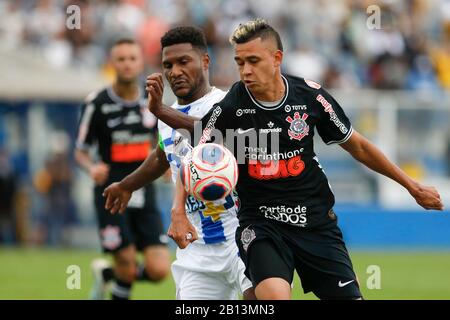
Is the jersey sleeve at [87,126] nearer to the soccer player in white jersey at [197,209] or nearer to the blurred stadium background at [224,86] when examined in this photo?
the soccer player in white jersey at [197,209]

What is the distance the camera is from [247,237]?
7031mm

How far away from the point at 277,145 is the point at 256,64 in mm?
593

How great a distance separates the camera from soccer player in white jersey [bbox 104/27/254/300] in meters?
7.51

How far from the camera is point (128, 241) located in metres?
10.4

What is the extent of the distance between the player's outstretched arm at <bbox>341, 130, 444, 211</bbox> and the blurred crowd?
12.9 m

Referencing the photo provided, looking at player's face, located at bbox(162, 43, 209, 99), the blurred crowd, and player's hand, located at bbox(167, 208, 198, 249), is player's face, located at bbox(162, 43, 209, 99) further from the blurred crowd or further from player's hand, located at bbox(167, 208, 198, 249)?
the blurred crowd

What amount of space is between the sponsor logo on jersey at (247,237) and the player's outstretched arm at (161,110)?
2.72ft

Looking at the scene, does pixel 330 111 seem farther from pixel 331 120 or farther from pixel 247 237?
pixel 247 237

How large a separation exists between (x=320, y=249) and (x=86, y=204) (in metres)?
13.6

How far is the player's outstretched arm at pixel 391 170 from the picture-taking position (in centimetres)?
722

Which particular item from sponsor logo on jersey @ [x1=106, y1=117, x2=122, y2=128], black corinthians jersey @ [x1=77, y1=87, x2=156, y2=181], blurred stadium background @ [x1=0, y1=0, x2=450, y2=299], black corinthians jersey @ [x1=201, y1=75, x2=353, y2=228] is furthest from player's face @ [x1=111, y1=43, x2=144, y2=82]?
blurred stadium background @ [x1=0, y1=0, x2=450, y2=299]

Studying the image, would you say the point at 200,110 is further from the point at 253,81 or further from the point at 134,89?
the point at 134,89
